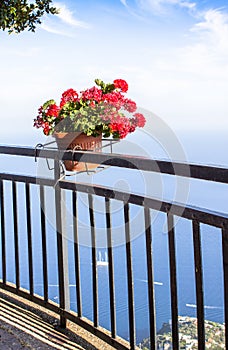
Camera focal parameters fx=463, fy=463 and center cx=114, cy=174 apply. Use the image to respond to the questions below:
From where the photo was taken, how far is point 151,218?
173 centimetres

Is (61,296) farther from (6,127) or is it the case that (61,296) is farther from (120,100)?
(6,127)

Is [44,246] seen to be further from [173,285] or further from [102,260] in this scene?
[173,285]

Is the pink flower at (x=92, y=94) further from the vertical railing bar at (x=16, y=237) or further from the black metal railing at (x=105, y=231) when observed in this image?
the vertical railing bar at (x=16, y=237)

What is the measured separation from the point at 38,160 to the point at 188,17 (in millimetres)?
8723

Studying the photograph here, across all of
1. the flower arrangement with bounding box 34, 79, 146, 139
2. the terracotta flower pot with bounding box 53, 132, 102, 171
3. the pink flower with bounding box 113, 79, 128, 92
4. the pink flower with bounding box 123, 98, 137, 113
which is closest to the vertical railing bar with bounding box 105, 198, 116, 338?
the terracotta flower pot with bounding box 53, 132, 102, 171

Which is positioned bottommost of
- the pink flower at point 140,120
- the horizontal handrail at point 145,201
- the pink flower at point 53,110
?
Result: the horizontal handrail at point 145,201

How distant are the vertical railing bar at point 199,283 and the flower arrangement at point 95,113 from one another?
0.90 m

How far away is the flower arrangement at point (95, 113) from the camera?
7.38 feet

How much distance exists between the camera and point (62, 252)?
2389 mm

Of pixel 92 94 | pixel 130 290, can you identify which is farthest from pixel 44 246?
pixel 92 94

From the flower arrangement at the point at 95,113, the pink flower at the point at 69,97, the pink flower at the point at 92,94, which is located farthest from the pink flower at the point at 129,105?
the pink flower at the point at 69,97

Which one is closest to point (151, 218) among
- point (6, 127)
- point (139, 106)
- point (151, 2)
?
point (139, 106)

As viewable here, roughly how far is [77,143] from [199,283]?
1004 mm

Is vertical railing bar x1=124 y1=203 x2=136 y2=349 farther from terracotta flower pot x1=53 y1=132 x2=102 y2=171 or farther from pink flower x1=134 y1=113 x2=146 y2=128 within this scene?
pink flower x1=134 y1=113 x2=146 y2=128
